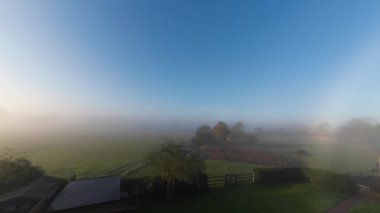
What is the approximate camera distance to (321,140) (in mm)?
68562

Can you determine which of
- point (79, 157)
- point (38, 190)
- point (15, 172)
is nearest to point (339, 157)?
point (38, 190)

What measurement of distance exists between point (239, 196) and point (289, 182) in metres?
8.21

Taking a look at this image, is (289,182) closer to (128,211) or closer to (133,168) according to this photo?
(128,211)

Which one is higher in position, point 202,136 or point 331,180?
point 202,136

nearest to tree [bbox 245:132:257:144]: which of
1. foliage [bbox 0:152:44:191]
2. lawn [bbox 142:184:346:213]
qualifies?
lawn [bbox 142:184:346:213]

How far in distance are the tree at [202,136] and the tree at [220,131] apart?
116 inches

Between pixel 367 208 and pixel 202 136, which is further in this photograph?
pixel 202 136

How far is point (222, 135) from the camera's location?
69750 millimetres

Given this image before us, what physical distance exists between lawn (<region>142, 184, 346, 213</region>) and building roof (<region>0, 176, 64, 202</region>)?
769 centimetres

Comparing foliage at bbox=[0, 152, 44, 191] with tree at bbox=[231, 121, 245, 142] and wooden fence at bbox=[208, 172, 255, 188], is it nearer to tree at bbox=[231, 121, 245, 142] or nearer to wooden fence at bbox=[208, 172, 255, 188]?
wooden fence at bbox=[208, 172, 255, 188]

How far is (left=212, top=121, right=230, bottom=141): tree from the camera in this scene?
226 feet

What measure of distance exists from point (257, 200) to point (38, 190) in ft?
56.5

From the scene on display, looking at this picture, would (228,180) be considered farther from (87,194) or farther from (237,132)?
(237,132)

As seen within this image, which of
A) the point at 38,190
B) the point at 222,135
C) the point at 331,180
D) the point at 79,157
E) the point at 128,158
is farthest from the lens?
the point at 222,135
